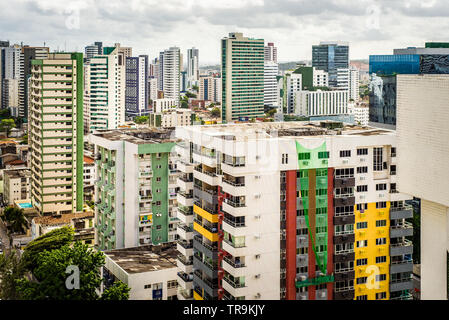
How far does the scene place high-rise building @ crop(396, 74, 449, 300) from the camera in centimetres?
199

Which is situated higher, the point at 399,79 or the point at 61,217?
the point at 399,79

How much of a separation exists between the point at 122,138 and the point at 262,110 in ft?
27.9

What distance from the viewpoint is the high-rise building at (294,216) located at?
343cm

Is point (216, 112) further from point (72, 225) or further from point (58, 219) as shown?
point (72, 225)

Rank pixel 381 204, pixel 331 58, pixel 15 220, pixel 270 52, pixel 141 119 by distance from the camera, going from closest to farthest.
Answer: pixel 381 204, pixel 15 220, pixel 141 119, pixel 331 58, pixel 270 52

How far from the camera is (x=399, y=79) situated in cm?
220

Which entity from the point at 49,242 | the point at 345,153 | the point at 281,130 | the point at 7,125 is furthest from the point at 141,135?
the point at 7,125

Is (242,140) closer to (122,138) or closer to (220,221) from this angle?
(220,221)

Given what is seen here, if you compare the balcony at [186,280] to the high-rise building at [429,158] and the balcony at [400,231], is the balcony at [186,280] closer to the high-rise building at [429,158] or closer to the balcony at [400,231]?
the balcony at [400,231]

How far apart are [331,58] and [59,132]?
305 inches

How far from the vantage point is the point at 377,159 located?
3881 mm

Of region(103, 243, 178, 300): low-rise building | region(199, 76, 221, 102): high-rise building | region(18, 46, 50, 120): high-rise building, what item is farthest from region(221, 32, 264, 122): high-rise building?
region(103, 243, 178, 300): low-rise building

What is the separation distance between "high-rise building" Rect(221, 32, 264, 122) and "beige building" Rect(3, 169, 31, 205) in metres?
5.36
